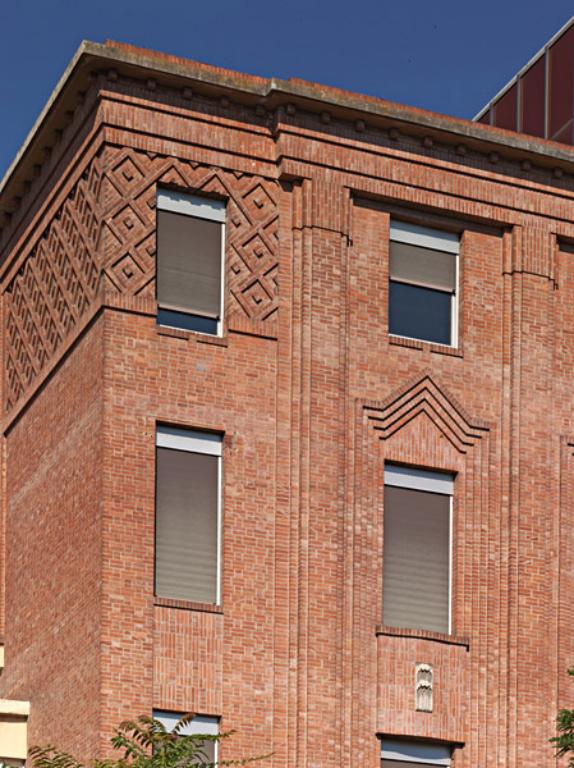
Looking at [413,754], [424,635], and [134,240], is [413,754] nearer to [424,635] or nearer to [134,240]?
[424,635]

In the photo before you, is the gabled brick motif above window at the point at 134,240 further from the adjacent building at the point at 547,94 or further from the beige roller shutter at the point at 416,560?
the adjacent building at the point at 547,94

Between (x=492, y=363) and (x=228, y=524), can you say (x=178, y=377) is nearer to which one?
(x=228, y=524)

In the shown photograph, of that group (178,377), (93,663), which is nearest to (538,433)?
(178,377)

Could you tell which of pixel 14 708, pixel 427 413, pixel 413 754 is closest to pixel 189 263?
pixel 427 413

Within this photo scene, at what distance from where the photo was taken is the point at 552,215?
37.0 meters

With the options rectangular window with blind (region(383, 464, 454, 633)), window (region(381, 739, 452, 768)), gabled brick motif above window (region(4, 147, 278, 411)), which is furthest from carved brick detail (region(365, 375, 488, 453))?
window (region(381, 739, 452, 768))

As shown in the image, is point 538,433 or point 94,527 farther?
point 538,433

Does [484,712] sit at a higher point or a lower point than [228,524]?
lower

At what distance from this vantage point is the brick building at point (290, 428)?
32.8m

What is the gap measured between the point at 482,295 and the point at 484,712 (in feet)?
23.4

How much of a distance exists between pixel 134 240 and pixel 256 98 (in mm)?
3305

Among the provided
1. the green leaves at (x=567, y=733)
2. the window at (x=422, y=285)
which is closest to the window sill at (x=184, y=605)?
the green leaves at (x=567, y=733)

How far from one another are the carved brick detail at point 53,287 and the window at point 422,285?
5158 mm

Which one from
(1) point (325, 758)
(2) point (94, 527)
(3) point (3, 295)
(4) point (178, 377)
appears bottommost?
(1) point (325, 758)
